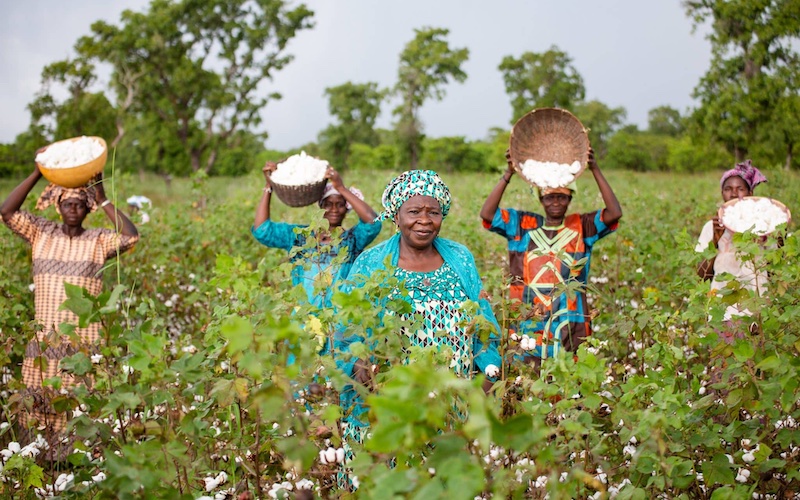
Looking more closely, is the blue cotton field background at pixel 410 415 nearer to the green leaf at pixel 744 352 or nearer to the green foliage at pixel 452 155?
the green leaf at pixel 744 352

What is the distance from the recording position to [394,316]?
2.00m

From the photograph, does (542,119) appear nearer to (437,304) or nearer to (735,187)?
(735,187)

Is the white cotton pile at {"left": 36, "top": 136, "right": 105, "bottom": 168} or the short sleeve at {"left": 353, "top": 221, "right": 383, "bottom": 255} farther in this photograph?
the short sleeve at {"left": 353, "top": 221, "right": 383, "bottom": 255}

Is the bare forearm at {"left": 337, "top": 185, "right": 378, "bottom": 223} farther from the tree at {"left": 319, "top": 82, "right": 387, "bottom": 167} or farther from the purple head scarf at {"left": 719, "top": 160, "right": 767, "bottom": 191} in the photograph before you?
the tree at {"left": 319, "top": 82, "right": 387, "bottom": 167}

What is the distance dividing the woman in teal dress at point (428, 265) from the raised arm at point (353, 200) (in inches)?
40.1

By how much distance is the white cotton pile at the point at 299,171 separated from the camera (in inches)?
158

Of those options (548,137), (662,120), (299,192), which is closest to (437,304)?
(299,192)

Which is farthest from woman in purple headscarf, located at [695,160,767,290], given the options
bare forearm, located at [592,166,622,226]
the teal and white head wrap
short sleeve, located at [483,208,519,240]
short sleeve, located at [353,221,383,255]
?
the teal and white head wrap

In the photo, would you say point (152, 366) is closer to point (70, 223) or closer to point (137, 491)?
point (137, 491)

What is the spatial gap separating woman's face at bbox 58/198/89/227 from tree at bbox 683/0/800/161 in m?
20.1

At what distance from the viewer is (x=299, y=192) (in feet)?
13.2

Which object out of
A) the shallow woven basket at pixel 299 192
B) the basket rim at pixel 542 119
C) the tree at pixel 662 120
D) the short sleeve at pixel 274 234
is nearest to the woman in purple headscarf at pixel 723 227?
the basket rim at pixel 542 119

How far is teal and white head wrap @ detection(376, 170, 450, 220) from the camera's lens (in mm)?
2791

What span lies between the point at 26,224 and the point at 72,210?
311 millimetres
